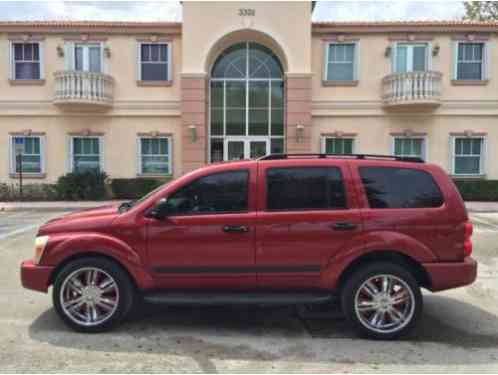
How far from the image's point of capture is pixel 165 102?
17.0 meters

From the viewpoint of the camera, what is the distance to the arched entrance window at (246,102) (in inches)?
675

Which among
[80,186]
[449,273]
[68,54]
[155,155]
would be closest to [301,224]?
[449,273]

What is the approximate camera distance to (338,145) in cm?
1709

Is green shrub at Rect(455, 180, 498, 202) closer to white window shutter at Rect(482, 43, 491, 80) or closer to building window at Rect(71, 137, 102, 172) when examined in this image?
white window shutter at Rect(482, 43, 491, 80)

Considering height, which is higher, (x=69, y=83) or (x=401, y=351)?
(x=69, y=83)

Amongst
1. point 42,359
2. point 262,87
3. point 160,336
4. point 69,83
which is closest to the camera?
point 42,359

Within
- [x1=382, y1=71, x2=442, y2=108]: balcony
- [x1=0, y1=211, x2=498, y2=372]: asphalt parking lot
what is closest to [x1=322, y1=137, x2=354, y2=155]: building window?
[x1=382, y1=71, x2=442, y2=108]: balcony

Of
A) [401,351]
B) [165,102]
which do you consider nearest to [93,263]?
[401,351]

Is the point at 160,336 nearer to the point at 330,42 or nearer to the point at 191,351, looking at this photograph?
the point at 191,351

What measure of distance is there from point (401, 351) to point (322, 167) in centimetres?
200

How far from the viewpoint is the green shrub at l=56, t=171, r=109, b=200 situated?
635 inches

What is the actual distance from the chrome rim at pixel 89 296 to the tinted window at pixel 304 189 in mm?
1943

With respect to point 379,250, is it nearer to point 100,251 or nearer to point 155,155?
point 100,251

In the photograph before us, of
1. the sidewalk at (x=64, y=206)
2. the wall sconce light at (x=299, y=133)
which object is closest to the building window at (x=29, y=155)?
the sidewalk at (x=64, y=206)
